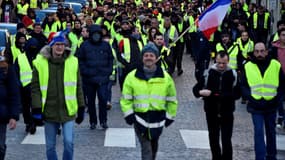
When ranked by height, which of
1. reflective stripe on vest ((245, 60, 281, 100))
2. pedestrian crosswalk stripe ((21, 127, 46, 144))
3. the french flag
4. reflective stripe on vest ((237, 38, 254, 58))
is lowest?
pedestrian crosswalk stripe ((21, 127, 46, 144))

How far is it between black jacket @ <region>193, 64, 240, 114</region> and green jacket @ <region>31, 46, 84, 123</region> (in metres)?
1.97

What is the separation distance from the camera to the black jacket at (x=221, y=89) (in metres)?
12.3

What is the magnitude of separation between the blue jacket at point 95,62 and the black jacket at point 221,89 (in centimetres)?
390

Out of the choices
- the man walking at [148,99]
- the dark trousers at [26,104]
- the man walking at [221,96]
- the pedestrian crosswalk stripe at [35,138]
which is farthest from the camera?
the dark trousers at [26,104]

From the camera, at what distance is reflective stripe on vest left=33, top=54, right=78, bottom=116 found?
11.4m

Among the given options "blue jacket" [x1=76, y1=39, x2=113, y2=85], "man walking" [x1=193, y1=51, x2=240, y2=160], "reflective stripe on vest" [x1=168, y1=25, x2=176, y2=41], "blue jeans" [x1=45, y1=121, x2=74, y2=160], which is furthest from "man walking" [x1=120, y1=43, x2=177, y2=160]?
"reflective stripe on vest" [x1=168, y1=25, x2=176, y2=41]

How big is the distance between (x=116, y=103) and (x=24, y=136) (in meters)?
4.50

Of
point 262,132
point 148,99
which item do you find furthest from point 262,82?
point 148,99

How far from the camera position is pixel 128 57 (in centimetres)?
1795

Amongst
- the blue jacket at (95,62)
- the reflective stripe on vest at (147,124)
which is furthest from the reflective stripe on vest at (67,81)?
the blue jacket at (95,62)

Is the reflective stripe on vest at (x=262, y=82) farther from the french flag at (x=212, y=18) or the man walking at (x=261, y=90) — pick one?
the french flag at (x=212, y=18)

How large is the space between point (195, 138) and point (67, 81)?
4499 millimetres

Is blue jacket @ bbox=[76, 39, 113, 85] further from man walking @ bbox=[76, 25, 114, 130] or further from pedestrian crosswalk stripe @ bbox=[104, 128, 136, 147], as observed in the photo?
pedestrian crosswalk stripe @ bbox=[104, 128, 136, 147]

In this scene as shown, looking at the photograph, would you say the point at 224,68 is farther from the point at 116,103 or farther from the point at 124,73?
the point at 116,103
